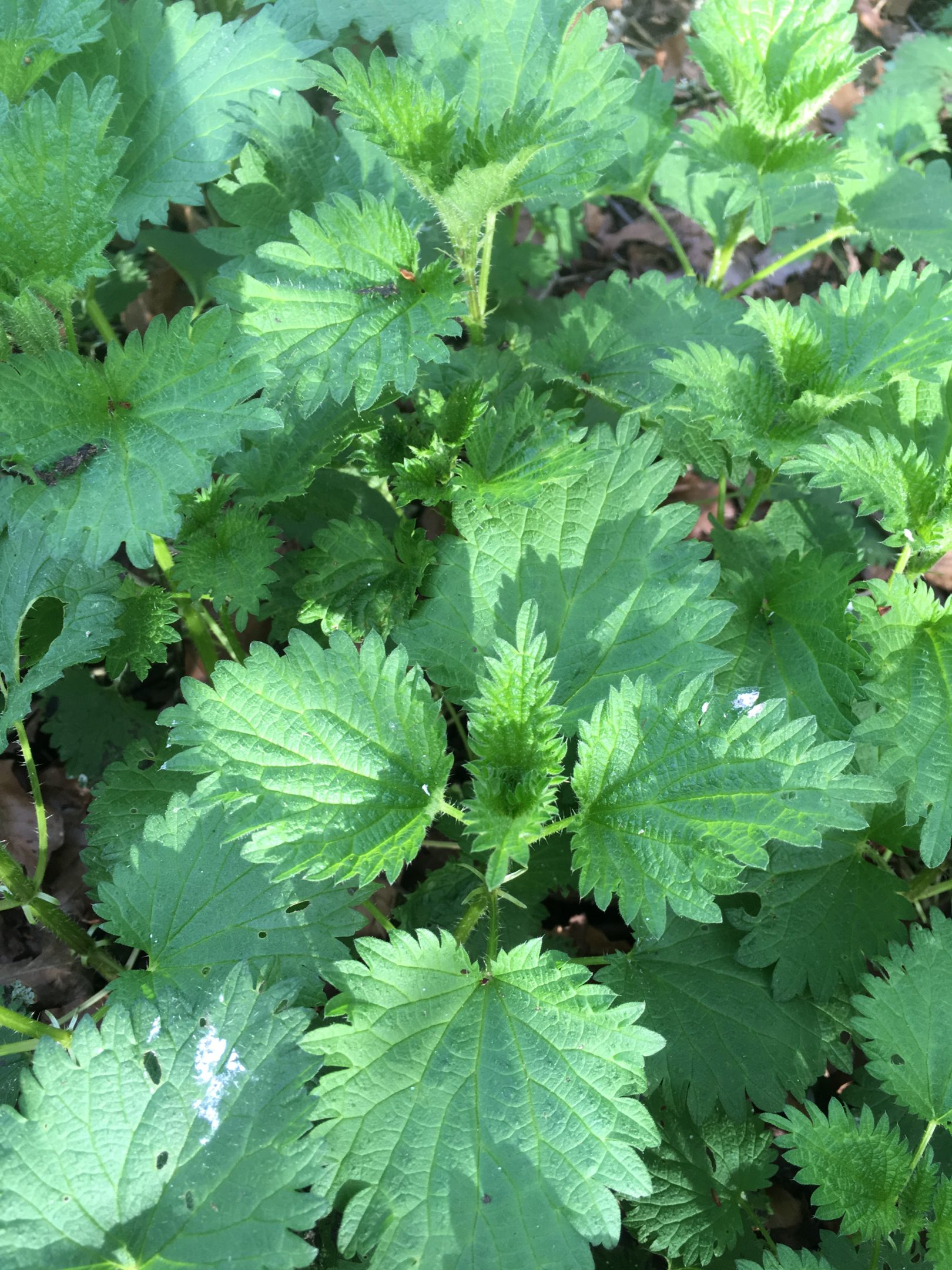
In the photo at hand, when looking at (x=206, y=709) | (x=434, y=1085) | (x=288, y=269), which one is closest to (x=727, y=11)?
(x=288, y=269)

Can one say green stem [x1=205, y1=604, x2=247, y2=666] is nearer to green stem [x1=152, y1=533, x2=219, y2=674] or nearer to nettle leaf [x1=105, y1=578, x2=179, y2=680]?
green stem [x1=152, y1=533, x2=219, y2=674]

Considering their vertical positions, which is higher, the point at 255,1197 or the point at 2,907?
the point at 2,907

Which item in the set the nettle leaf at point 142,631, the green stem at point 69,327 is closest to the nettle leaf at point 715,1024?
the nettle leaf at point 142,631

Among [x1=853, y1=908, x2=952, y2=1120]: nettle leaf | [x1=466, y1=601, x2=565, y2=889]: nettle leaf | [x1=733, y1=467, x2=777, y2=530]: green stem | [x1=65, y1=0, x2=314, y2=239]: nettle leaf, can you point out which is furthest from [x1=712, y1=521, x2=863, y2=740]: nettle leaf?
[x1=65, y1=0, x2=314, y2=239]: nettle leaf

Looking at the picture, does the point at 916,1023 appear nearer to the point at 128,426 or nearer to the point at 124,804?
the point at 124,804

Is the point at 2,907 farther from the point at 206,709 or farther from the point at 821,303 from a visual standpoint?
the point at 821,303

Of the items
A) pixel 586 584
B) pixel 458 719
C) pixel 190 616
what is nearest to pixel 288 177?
pixel 190 616
